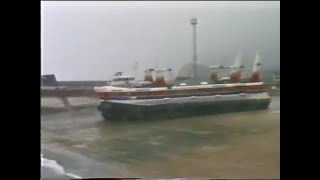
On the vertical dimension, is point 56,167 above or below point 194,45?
below

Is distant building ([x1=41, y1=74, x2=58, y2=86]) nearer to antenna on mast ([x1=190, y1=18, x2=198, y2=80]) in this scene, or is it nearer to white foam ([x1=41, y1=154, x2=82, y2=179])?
white foam ([x1=41, y1=154, x2=82, y2=179])

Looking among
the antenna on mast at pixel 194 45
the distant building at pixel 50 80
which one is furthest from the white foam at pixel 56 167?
the antenna on mast at pixel 194 45

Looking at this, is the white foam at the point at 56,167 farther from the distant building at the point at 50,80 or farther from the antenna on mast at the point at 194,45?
the antenna on mast at the point at 194,45

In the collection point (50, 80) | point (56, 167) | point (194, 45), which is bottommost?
point (56, 167)

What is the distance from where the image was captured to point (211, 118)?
2326 millimetres

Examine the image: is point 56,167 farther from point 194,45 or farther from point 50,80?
point 194,45

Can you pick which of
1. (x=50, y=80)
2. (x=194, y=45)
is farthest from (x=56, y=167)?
(x=194, y=45)

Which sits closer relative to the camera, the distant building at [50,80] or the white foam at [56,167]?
the white foam at [56,167]

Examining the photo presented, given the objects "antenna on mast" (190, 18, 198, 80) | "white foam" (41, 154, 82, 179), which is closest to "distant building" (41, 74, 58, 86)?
"white foam" (41, 154, 82, 179)

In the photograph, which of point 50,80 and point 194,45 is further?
point 194,45
